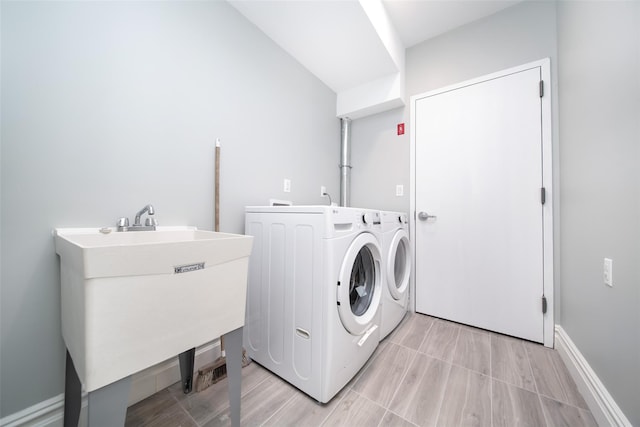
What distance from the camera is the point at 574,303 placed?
131cm

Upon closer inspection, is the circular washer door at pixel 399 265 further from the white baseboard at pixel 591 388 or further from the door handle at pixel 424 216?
the white baseboard at pixel 591 388

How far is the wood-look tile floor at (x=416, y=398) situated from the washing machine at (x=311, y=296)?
80 millimetres

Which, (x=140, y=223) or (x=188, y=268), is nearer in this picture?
(x=188, y=268)

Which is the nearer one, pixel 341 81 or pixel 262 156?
pixel 262 156

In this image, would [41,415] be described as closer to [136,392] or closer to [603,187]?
[136,392]

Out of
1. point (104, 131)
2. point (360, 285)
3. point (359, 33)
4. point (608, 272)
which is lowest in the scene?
point (360, 285)

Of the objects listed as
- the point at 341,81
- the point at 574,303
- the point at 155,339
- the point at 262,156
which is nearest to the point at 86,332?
the point at 155,339

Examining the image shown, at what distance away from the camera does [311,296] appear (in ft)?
3.52

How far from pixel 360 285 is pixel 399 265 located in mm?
641

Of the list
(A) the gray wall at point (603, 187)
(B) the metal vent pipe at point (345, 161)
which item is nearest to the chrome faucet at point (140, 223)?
(B) the metal vent pipe at point (345, 161)

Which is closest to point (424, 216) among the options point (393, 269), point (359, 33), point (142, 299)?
point (393, 269)

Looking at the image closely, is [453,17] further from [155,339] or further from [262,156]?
[155,339]

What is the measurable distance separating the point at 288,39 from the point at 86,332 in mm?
2002

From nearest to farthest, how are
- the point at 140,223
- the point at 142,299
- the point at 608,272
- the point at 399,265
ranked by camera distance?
the point at 142,299, the point at 608,272, the point at 140,223, the point at 399,265
